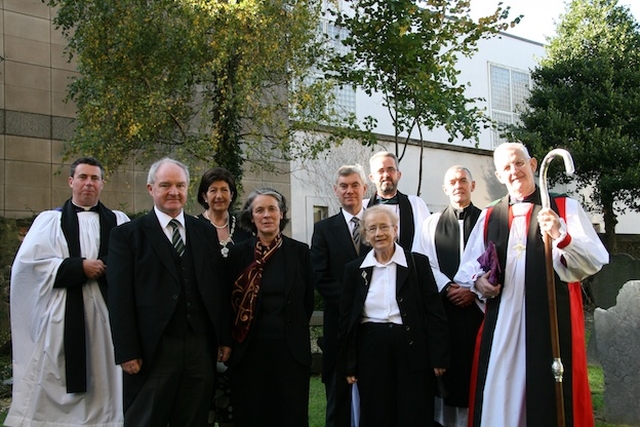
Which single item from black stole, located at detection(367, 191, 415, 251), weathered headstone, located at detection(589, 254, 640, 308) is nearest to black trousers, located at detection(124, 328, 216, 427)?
black stole, located at detection(367, 191, 415, 251)

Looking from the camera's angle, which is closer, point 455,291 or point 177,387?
point 177,387

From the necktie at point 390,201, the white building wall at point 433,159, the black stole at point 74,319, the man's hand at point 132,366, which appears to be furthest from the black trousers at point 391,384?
the white building wall at point 433,159

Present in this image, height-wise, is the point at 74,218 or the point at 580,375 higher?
the point at 74,218

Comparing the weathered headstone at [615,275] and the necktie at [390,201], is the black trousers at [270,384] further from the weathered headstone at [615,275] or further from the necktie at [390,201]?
the weathered headstone at [615,275]

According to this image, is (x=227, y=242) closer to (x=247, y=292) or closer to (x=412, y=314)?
(x=247, y=292)

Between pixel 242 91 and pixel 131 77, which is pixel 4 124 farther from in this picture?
pixel 242 91

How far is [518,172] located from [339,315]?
1.62 meters

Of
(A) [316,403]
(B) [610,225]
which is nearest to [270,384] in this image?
(A) [316,403]

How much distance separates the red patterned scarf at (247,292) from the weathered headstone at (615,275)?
8748 millimetres

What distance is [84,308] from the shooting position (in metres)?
4.93

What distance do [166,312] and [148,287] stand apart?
198 mm

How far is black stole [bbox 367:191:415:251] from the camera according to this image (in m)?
5.66

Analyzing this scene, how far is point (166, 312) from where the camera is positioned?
4211 mm

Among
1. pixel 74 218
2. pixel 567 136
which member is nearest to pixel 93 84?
pixel 74 218
